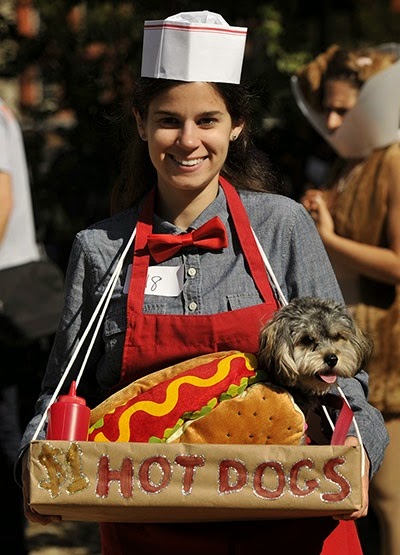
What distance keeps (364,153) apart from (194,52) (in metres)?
1.68

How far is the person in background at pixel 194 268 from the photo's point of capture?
2.65 meters

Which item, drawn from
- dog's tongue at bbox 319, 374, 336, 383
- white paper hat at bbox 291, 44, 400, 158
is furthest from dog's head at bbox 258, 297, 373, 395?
white paper hat at bbox 291, 44, 400, 158

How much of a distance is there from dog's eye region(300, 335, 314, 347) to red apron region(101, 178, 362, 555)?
0.17 metres

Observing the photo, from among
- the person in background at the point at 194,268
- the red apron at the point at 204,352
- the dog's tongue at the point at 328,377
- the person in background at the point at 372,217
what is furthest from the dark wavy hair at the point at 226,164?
the person in background at the point at 372,217

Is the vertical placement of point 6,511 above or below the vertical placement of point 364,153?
below

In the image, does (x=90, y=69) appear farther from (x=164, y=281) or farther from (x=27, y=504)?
(x=27, y=504)

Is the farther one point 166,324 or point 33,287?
point 33,287

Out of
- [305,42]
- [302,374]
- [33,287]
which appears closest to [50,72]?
[305,42]

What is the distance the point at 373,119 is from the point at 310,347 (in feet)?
6.44

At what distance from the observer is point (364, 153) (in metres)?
4.32

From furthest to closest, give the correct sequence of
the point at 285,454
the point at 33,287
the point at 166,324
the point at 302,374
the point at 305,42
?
the point at 305,42, the point at 33,287, the point at 166,324, the point at 302,374, the point at 285,454

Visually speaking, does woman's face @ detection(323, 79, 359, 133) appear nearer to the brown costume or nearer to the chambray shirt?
the brown costume

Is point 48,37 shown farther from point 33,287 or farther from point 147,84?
point 147,84

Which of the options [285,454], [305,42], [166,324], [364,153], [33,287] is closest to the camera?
[285,454]
